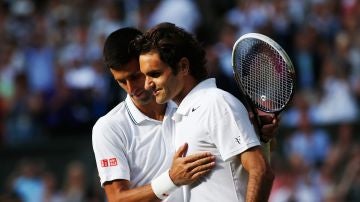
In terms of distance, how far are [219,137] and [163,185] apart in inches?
21.1

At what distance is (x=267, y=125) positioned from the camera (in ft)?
19.5

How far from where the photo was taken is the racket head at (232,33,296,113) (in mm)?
5965

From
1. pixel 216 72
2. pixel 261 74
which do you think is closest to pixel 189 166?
pixel 261 74

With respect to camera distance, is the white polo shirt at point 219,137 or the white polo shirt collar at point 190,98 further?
the white polo shirt collar at point 190,98

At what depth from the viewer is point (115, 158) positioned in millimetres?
6238

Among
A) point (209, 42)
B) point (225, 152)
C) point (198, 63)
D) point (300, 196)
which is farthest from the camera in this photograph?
point (209, 42)

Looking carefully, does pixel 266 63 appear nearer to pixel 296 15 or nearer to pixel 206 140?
pixel 206 140

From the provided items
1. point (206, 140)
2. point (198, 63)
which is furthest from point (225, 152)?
point (198, 63)

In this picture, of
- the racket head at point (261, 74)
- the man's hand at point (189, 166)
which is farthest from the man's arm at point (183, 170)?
the racket head at point (261, 74)

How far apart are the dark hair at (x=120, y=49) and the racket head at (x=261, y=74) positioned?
659mm

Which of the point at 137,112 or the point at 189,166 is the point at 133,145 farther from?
the point at 189,166

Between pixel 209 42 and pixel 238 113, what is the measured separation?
8.50 m

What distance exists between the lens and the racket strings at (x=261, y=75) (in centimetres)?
599

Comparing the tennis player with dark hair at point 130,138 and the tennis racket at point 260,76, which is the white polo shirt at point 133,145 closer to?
the tennis player with dark hair at point 130,138
